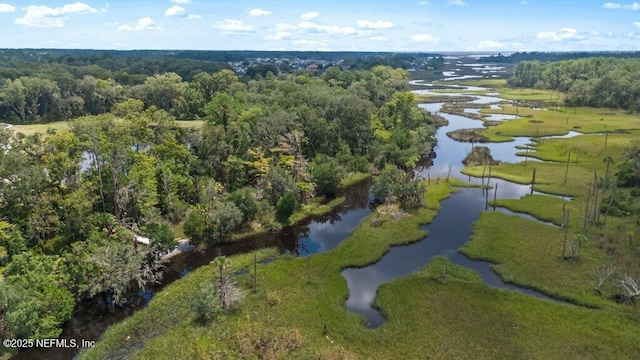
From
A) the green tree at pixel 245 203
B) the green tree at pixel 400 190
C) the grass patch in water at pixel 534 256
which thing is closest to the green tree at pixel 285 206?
the green tree at pixel 245 203

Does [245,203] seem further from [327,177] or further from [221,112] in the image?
[221,112]

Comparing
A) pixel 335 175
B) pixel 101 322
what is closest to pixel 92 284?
pixel 101 322

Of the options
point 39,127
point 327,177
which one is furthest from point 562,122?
point 39,127

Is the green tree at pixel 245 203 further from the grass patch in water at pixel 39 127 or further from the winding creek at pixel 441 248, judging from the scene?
the grass patch in water at pixel 39 127

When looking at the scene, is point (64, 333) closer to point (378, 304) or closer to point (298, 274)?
point (298, 274)

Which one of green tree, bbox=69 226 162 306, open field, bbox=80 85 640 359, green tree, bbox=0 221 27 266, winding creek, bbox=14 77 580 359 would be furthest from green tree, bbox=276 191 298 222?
green tree, bbox=0 221 27 266
